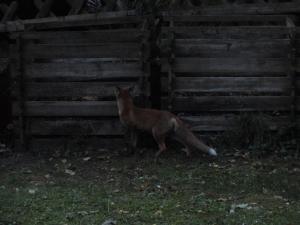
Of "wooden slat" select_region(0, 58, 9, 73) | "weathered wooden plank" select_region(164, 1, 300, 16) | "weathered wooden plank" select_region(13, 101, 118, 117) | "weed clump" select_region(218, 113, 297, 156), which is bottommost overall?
"weed clump" select_region(218, 113, 297, 156)

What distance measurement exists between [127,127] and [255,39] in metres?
2.41

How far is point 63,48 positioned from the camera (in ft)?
33.1

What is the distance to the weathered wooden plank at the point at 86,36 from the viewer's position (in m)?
9.98

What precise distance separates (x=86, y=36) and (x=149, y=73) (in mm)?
1146

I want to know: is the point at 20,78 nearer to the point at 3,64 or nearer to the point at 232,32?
the point at 3,64

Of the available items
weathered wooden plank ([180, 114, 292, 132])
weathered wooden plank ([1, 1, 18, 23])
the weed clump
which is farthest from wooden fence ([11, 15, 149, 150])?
the weed clump

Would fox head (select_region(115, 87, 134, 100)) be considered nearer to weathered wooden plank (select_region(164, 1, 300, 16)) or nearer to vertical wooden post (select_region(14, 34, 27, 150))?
vertical wooden post (select_region(14, 34, 27, 150))

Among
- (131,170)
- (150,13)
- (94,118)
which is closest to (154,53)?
(150,13)

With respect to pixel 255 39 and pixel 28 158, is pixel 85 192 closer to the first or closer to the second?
pixel 28 158

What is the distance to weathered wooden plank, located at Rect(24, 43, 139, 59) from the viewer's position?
998 centimetres

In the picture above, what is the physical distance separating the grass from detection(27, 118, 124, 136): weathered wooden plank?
496 millimetres

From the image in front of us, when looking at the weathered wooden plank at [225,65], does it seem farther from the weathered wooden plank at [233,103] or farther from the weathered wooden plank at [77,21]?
the weathered wooden plank at [77,21]

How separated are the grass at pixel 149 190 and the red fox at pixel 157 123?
234 mm

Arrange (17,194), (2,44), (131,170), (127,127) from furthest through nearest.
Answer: (2,44) < (127,127) < (131,170) < (17,194)
